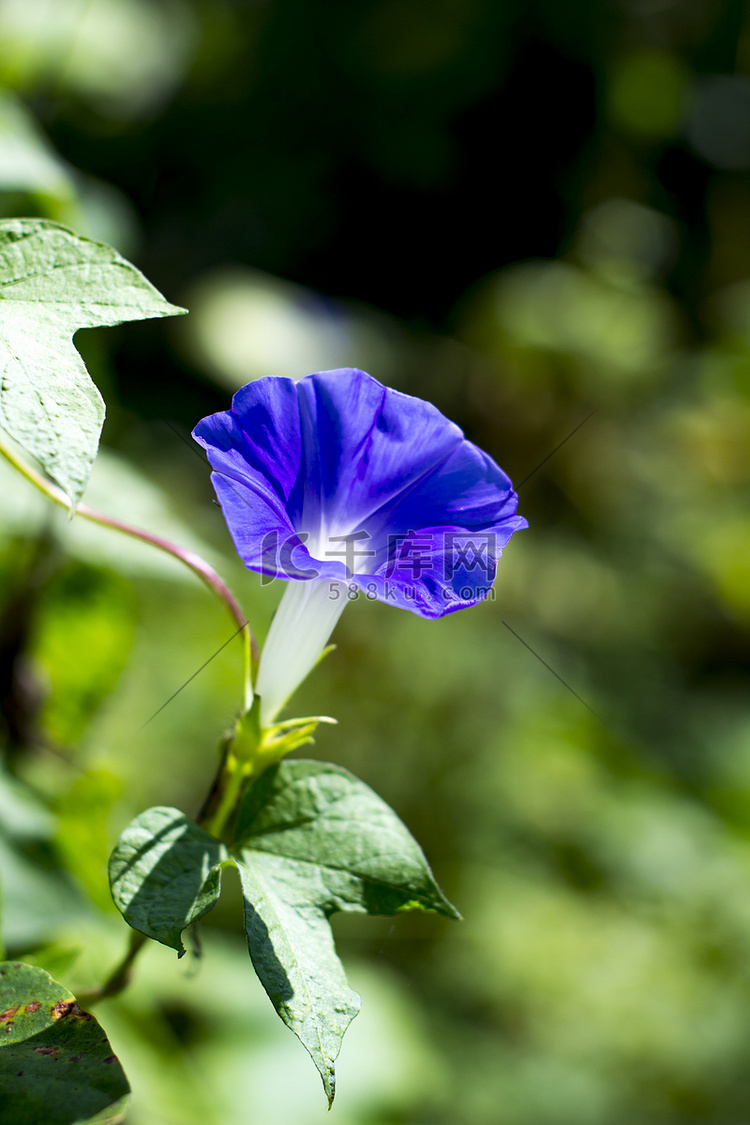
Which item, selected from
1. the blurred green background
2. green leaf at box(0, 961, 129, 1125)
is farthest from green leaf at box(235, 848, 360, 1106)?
the blurred green background

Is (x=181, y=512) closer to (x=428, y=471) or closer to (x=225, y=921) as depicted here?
(x=225, y=921)

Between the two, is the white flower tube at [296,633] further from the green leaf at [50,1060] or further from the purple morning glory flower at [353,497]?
the green leaf at [50,1060]

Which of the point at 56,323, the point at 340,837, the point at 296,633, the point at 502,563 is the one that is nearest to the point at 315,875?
the point at 340,837

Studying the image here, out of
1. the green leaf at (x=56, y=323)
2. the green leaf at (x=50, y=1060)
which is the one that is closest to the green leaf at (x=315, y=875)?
the green leaf at (x=50, y=1060)

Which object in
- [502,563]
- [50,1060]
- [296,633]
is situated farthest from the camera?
[502,563]

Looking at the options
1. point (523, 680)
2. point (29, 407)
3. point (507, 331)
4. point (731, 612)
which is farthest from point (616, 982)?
point (507, 331)

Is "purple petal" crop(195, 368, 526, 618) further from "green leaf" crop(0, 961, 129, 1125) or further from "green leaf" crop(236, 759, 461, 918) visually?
"green leaf" crop(0, 961, 129, 1125)

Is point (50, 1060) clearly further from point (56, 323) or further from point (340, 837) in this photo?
point (56, 323)
